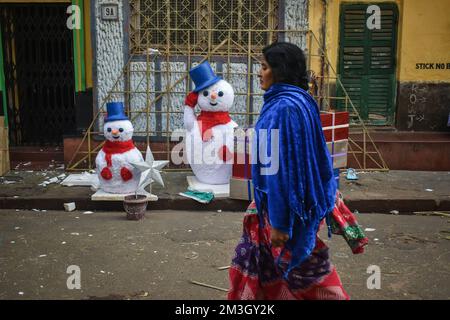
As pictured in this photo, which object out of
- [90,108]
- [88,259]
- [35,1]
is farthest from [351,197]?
[35,1]

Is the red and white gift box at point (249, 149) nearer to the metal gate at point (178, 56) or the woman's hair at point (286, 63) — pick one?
the metal gate at point (178, 56)

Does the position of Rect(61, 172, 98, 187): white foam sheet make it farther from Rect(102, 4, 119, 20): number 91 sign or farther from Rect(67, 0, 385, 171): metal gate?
Rect(102, 4, 119, 20): number 91 sign

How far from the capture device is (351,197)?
6.43 meters

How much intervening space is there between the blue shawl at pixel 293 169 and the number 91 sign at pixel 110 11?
546 centimetres

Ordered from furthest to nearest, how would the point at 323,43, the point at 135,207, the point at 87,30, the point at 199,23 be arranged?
the point at 87,30 → the point at 323,43 → the point at 199,23 → the point at 135,207

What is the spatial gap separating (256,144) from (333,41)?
600 cm

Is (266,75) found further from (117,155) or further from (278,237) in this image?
(117,155)

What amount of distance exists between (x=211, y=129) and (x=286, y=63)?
383 centimetres

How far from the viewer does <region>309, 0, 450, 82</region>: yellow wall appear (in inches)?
323

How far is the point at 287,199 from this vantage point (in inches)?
102

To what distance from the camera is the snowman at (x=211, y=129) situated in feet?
21.1

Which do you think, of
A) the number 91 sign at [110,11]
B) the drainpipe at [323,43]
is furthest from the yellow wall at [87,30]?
the drainpipe at [323,43]

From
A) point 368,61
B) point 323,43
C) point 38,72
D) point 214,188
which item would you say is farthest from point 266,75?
point 38,72
